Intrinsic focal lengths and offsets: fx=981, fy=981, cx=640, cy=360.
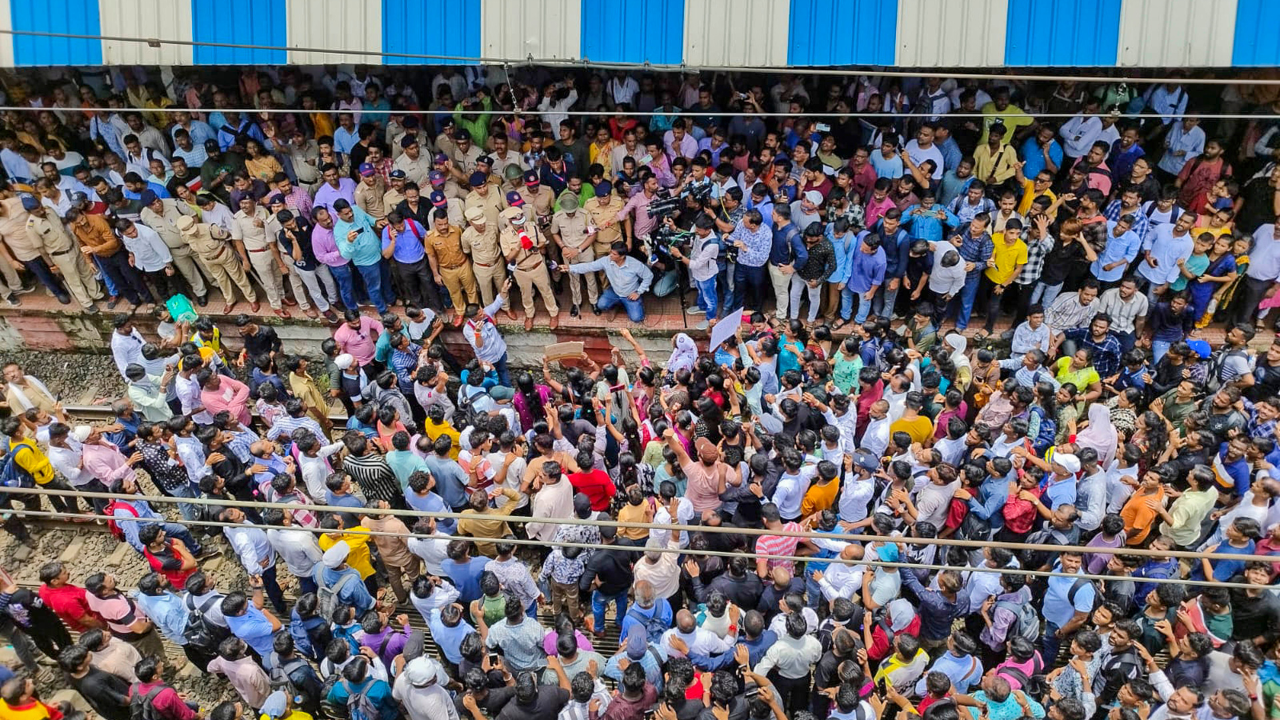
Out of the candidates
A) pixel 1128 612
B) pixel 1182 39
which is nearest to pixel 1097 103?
pixel 1182 39

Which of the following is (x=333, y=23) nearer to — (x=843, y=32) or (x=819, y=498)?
(x=843, y=32)

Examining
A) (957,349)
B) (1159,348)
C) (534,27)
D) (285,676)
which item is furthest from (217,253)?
(1159,348)

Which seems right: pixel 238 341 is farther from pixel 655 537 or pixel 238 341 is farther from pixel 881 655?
pixel 881 655

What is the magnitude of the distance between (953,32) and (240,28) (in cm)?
671

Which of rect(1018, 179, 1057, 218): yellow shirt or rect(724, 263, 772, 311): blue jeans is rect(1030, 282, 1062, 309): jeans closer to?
rect(1018, 179, 1057, 218): yellow shirt

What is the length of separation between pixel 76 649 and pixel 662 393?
4492 millimetres

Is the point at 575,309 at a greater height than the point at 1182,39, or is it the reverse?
the point at 1182,39

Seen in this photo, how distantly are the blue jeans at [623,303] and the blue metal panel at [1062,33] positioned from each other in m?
4.15

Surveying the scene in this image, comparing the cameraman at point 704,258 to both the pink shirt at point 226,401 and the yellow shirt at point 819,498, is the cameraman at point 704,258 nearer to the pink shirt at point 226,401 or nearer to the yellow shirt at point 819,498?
the yellow shirt at point 819,498

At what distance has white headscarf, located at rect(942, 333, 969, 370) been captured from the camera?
8.39 metres

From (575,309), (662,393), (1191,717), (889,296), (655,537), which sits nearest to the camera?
(1191,717)

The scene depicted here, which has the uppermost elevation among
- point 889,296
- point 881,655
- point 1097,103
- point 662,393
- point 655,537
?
point 1097,103

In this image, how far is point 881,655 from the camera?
6.49 meters

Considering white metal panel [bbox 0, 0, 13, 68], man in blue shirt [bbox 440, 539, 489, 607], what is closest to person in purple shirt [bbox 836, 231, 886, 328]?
man in blue shirt [bbox 440, 539, 489, 607]
